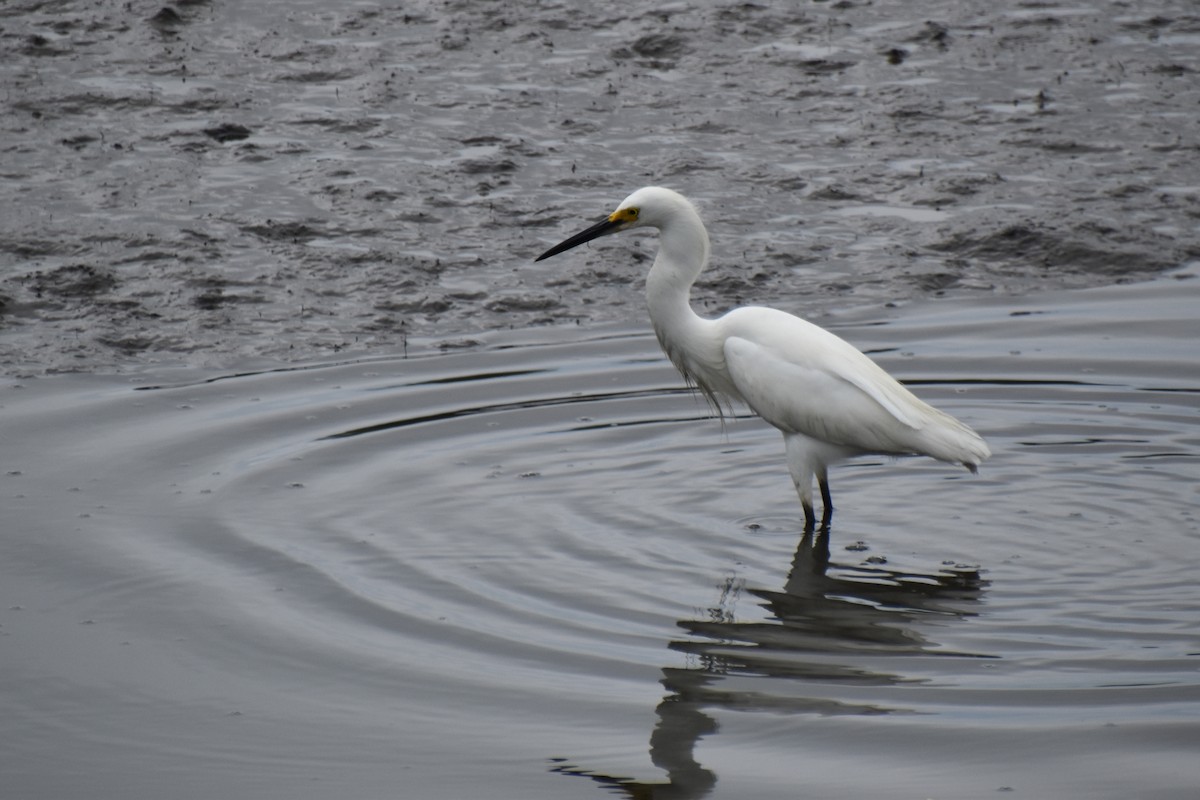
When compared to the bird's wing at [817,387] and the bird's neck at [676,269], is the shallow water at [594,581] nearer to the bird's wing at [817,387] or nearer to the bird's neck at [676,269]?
the bird's wing at [817,387]

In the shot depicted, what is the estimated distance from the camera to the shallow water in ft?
15.2

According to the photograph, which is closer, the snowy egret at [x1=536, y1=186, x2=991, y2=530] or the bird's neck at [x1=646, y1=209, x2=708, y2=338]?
the snowy egret at [x1=536, y1=186, x2=991, y2=530]

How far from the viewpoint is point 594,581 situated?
593 centimetres

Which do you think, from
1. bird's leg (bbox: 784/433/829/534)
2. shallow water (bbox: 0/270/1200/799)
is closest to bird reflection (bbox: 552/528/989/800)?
shallow water (bbox: 0/270/1200/799)

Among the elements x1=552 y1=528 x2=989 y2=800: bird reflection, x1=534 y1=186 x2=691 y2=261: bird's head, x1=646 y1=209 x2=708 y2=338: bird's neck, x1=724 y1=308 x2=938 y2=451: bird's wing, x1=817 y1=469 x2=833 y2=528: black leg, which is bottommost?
x1=552 y1=528 x2=989 y2=800: bird reflection

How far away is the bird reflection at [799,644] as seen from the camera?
4.68m

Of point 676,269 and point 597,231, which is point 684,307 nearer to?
point 676,269

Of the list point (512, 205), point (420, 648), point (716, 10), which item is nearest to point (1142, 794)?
point (420, 648)

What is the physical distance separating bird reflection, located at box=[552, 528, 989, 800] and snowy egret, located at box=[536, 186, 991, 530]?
0.47m

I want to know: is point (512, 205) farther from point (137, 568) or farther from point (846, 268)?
point (137, 568)

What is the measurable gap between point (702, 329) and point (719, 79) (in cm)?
537

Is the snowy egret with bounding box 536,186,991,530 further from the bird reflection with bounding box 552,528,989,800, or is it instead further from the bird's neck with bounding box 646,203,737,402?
the bird reflection with bounding box 552,528,989,800

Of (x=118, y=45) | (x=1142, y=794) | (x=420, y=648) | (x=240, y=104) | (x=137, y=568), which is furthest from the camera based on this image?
(x=118, y=45)

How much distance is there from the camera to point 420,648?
5.37 m
